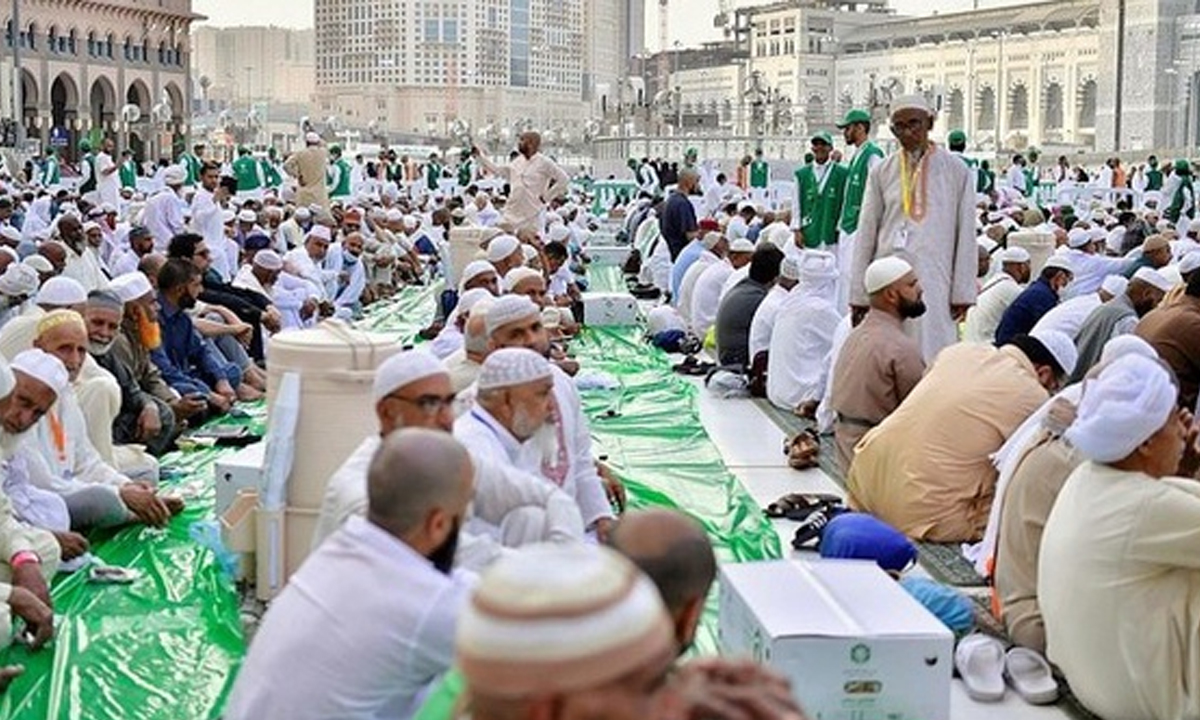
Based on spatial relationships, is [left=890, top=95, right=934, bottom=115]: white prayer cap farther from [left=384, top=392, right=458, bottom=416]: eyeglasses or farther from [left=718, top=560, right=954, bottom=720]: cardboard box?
[left=384, top=392, right=458, bottom=416]: eyeglasses

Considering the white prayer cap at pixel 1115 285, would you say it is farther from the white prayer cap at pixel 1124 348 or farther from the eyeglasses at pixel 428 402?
the eyeglasses at pixel 428 402

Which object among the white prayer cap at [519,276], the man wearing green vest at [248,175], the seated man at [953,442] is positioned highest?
the man wearing green vest at [248,175]

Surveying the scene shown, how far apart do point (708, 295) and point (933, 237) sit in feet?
8.97

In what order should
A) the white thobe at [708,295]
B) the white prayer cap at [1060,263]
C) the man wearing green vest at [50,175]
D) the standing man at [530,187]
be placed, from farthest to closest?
1. the man wearing green vest at [50,175]
2. the standing man at [530,187]
3. the white thobe at [708,295]
4. the white prayer cap at [1060,263]

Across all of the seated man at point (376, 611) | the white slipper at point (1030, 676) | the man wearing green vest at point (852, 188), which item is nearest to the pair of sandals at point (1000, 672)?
the white slipper at point (1030, 676)

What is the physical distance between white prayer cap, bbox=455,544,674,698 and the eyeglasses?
1757mm

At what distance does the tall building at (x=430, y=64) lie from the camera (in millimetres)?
74500

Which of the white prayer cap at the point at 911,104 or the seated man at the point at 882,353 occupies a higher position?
the white prayer cap at the point at 911,104

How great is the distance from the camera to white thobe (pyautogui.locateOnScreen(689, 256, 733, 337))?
848 centimetres

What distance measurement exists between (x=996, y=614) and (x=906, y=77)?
181 feet

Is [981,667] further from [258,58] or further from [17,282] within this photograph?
[258,58]

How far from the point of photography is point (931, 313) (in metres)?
6.00

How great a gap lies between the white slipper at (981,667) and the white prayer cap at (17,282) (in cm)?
427

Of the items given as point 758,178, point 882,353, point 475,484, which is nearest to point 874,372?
point 882,353
